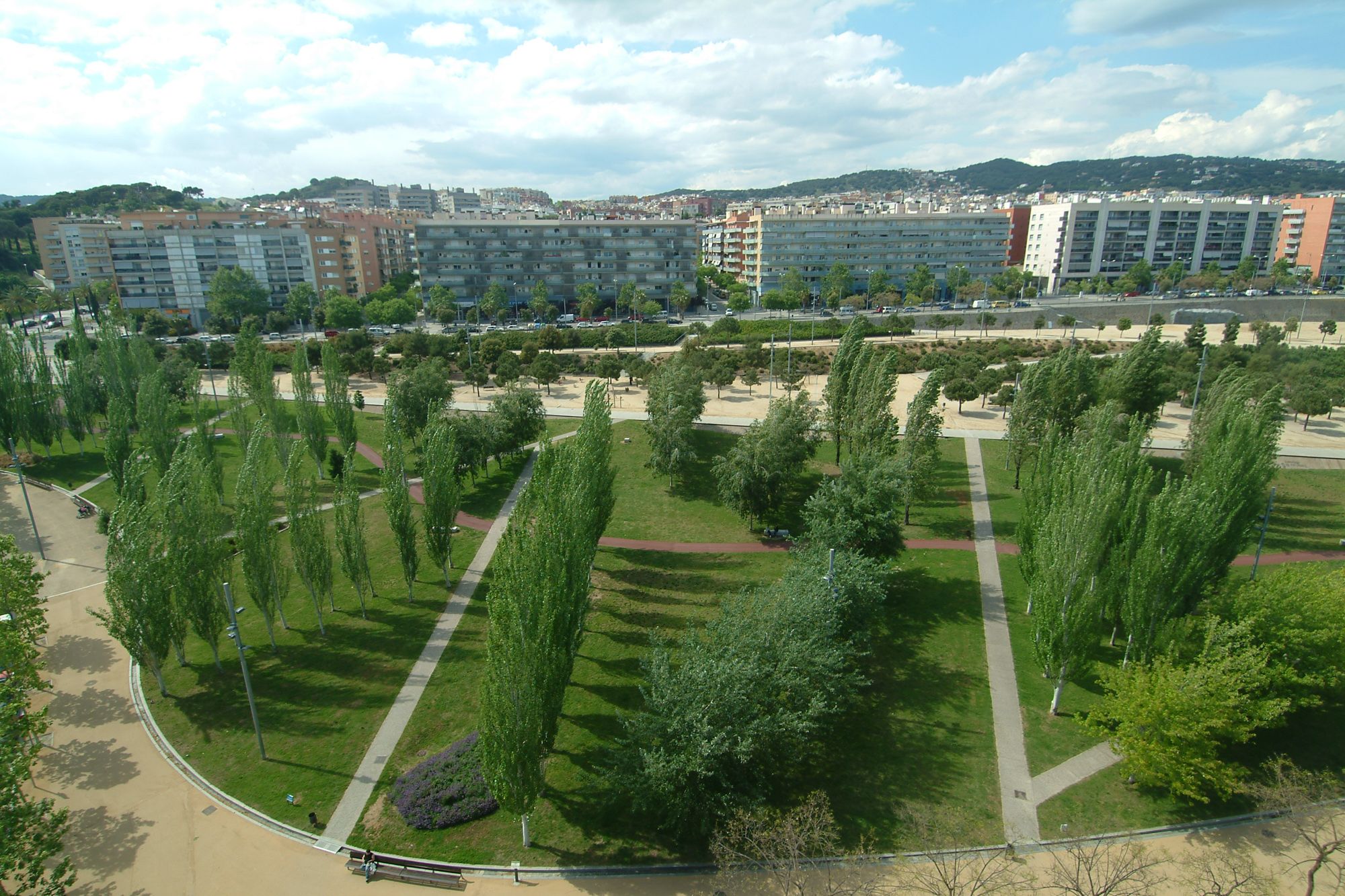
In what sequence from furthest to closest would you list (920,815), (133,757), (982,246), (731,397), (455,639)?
(982,246) < (731,397) < (455,639) < (133,757) < (920,815)

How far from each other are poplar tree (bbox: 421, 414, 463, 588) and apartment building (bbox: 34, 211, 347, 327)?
90590 millimetres

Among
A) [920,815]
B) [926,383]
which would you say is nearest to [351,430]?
[926,383]

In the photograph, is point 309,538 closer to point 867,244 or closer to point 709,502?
point 709,502

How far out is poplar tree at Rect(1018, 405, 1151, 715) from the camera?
21453 mm

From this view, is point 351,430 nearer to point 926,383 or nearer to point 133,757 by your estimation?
point 133,757

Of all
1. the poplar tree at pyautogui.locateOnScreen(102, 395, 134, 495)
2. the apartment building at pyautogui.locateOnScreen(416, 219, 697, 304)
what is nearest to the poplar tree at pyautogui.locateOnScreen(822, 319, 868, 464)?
the poplar tree at pyautogui.locateOnScreen(102, 395, 134, 495)

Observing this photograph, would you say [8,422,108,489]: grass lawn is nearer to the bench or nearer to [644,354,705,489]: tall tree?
[644,354,705,489]: tall tree

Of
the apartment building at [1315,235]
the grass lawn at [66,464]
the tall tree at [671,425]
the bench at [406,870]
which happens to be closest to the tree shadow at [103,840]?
the bench at [406,870]

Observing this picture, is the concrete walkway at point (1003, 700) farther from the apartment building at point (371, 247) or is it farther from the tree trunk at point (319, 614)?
the apartment building at point (371, 247)

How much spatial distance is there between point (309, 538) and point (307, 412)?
18.2 meters

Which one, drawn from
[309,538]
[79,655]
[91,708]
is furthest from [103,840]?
[79,655]

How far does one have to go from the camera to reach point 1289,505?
37844mm

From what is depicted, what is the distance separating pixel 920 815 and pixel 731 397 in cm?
4159

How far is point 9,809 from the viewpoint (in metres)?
14.1
